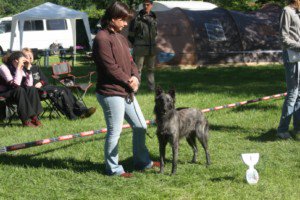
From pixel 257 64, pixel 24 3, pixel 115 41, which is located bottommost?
pixel 24 3

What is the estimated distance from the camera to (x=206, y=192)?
4641 millimetres

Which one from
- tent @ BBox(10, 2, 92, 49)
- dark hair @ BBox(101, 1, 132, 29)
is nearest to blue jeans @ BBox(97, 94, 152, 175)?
dark hair @ BBox(101, 1, 132, 29)

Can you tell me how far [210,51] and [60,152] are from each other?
11928 millimetres

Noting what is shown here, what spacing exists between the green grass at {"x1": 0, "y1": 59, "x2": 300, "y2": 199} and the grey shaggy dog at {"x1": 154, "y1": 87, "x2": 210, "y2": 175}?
29cm

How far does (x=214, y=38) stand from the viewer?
17.5m

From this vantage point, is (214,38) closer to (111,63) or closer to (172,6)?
(172,6)

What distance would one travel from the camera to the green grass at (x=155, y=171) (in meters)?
4.71

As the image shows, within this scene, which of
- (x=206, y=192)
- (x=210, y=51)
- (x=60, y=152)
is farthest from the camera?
(x=210, y=51)

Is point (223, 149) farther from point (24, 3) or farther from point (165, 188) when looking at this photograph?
point (24, 3)

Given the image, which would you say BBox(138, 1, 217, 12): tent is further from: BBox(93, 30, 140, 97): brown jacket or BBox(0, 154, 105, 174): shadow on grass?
BBox(93, 30, 140, 97): brown jacket

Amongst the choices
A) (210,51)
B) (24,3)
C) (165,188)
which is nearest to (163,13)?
(210,51)

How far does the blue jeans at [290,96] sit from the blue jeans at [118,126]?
7.73ft

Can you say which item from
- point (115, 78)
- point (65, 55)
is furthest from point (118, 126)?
point (65, 55)

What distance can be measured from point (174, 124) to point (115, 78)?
0.82 metres
